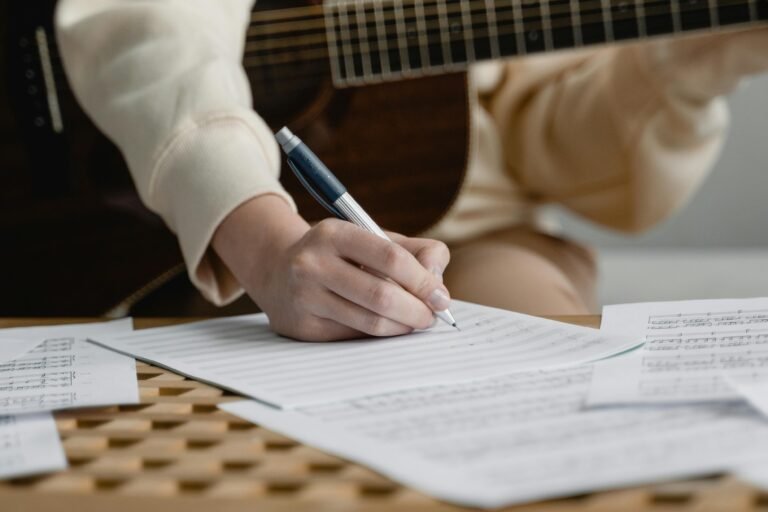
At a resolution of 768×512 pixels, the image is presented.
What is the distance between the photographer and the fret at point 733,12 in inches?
42.8

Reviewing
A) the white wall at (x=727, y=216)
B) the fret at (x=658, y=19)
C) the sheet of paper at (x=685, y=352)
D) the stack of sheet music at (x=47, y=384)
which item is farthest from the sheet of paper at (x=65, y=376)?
the white wall at (x=727, y=216)

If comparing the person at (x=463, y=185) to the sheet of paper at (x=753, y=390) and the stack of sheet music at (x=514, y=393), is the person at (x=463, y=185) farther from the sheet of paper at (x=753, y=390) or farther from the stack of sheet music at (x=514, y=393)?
the sheet of paper at (x=753, y=390)

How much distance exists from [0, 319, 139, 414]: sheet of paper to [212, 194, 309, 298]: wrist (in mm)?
94

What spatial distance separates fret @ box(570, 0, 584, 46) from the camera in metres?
1.15

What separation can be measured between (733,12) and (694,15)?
41 millimetres

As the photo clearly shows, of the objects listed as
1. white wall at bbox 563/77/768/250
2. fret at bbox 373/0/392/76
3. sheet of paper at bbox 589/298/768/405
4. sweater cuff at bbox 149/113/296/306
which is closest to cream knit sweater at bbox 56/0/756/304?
sweater cuff at bbox 149/113/296/306

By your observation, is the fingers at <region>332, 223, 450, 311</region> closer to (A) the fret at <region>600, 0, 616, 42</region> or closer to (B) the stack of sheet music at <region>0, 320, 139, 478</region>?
(B) the stack of sheet music at <region>0, 320, 139, 478</region>

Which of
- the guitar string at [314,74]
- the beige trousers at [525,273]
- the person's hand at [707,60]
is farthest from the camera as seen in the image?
the guitar string at [314,74]

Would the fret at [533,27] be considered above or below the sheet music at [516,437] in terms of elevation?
above

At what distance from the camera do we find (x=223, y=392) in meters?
0.55

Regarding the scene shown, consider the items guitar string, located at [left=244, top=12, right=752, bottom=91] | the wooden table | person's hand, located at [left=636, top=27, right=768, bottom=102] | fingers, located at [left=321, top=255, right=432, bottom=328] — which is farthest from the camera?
guitar string, located at [left=244, top=12, right=752, bottom=91]

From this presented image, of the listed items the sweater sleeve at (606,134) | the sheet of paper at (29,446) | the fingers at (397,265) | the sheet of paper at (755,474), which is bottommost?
the sheet of paper at (755,474)

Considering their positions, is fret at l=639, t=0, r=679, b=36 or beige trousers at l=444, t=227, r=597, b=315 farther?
fret at l=639, t=0, r=679, b=36

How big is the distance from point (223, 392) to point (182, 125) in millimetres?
342
